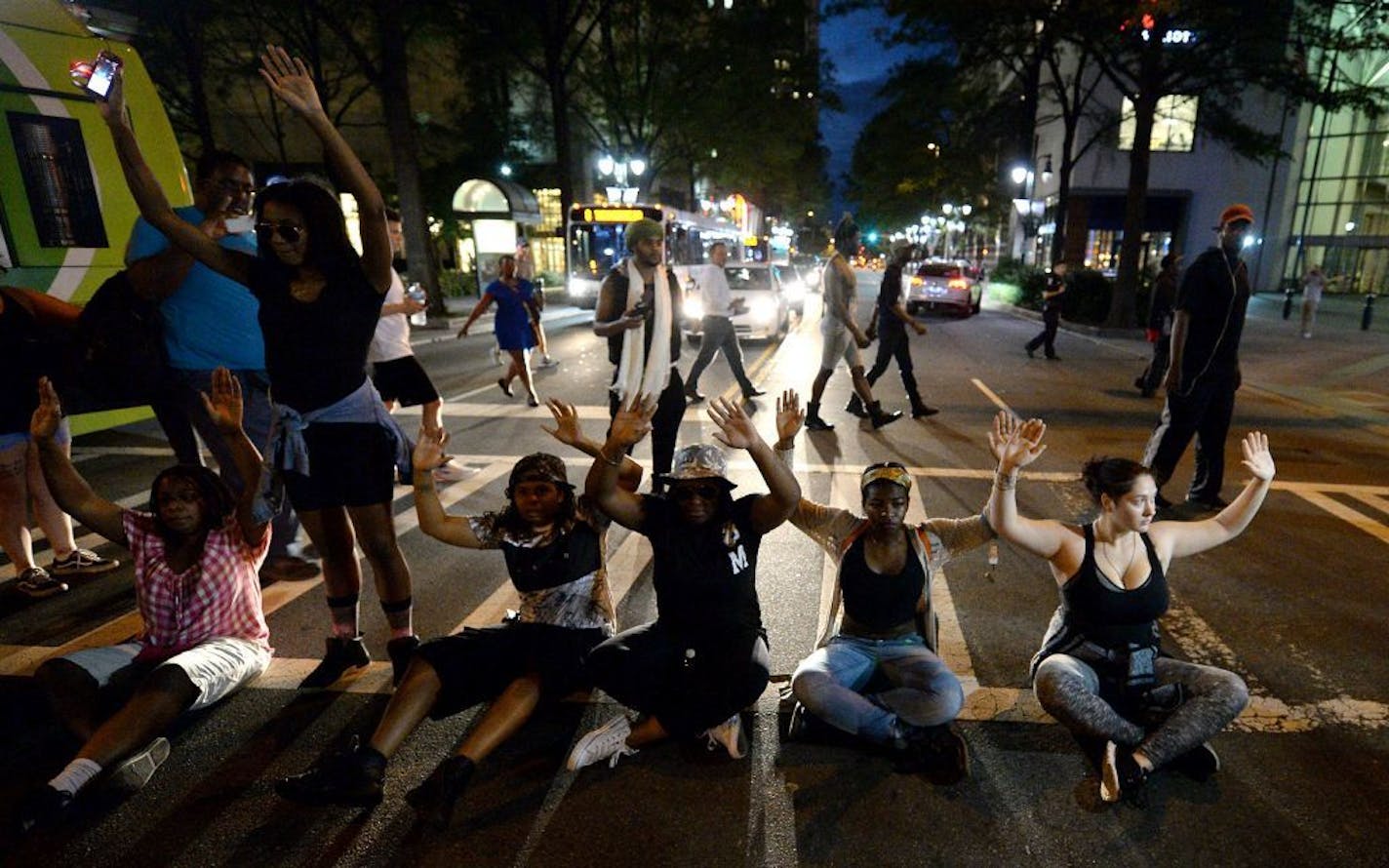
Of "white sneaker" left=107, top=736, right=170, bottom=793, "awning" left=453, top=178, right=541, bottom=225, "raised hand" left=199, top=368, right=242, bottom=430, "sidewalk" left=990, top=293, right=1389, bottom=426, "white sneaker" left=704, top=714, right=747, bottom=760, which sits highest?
"awning" left=453, top=178, right=541, bottom=225

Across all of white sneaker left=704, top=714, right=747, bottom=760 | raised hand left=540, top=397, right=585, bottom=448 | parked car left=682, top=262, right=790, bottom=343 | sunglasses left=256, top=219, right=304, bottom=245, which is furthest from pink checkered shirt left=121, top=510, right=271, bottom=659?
parked car left=682, top=262, right=790, bottom=343

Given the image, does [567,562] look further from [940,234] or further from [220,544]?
[940,234]

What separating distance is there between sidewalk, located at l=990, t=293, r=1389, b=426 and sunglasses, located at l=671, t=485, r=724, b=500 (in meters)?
9.72

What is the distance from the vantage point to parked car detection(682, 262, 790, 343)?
53.0 ft

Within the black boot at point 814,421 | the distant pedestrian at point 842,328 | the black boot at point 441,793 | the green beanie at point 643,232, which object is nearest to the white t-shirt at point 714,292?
the distant pedestrian at point 842,328

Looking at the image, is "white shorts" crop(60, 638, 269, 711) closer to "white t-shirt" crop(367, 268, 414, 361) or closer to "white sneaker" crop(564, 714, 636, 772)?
"white sneaker" crop(564, 714, 636, 772)

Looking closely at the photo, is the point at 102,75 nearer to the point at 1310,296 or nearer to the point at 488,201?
the point at 1310,296

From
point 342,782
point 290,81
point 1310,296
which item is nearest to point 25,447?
point 290,81

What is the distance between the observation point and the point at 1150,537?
2992 millimetres

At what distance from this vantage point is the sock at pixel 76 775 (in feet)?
8.01

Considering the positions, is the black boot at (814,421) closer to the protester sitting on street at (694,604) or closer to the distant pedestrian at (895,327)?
the distant pedestrian at (895,327)

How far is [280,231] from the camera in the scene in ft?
9.02

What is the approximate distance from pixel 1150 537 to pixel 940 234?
8373 cm

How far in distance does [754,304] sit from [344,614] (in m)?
13.5
